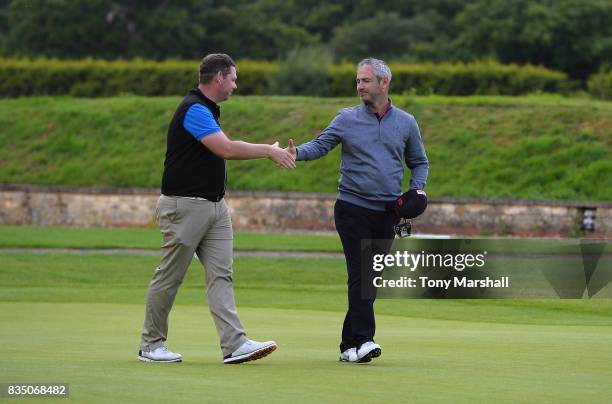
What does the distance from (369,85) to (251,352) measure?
1.96m

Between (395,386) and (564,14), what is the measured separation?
49.1m

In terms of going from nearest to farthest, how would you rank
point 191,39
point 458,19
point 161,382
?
1. point 161,382
2. point 458,19
3. point 191,39

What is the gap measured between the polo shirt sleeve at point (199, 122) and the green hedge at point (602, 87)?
116ft

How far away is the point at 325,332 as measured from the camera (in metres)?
12.2

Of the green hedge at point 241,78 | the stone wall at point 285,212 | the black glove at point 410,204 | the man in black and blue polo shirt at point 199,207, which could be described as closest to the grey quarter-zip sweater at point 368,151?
the black glove at point 410,204

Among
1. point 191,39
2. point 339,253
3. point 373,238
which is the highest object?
point 191,39

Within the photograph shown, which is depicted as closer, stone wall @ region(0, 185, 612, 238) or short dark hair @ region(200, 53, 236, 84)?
short dark hair @ region(200, 53, 236, 84)

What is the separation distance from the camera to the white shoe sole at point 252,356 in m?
8.70

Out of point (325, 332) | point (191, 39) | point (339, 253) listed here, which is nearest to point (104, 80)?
point (191, 39)

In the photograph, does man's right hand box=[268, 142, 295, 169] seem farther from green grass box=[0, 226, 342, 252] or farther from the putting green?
green grass box=[0, 226, 342, 252]

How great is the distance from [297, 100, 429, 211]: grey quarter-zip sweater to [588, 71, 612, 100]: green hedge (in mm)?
34651

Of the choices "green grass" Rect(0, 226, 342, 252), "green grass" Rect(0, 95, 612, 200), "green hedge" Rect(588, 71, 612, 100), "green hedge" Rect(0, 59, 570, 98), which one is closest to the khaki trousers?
"green grass" Rect(0, 226, 342, 252)

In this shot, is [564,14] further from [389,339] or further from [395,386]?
[395,386]

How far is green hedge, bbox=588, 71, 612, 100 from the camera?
140 ft
